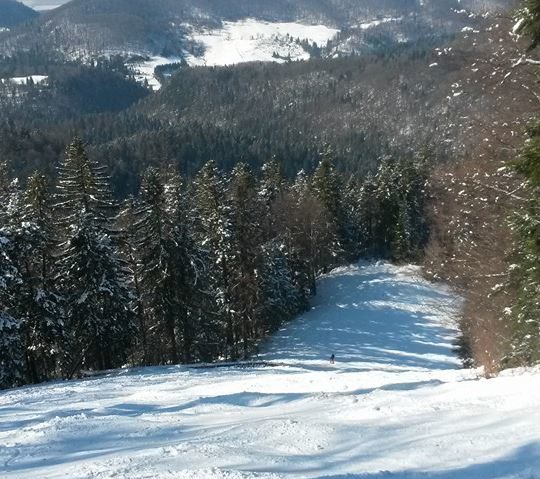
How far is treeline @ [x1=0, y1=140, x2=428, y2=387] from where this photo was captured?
26219 millimetres

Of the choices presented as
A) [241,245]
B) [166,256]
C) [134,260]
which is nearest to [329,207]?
[241,245]

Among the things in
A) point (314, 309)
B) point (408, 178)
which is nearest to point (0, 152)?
point (408, 178)

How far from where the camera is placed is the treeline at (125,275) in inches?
1032

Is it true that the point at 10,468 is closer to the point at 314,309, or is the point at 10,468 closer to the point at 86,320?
the point at 86,320

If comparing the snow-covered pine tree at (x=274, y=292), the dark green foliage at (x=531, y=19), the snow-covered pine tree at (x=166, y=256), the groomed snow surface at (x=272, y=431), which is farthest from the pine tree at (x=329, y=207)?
the dark green foliage at (x=531, y=19)

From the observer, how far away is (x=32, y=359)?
1093 inches

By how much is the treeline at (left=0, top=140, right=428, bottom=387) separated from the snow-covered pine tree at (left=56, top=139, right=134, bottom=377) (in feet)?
0.18

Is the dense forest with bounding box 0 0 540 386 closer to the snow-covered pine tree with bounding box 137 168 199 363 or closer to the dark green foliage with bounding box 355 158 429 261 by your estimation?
the snow-covered pine tree with bounding box 137 168 199 363

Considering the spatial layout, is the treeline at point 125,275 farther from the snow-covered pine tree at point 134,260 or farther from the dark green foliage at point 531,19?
the dark green foliage at point 531,19

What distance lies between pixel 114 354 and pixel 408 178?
48823mm

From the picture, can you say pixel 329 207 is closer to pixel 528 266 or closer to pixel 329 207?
pixel 329 207

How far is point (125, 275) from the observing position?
98.8 ft

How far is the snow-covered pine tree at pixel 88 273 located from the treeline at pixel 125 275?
55mm

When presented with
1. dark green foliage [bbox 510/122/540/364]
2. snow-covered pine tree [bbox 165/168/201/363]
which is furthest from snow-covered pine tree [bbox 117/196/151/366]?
dark green foliage [bbox 510/122/540/364]
